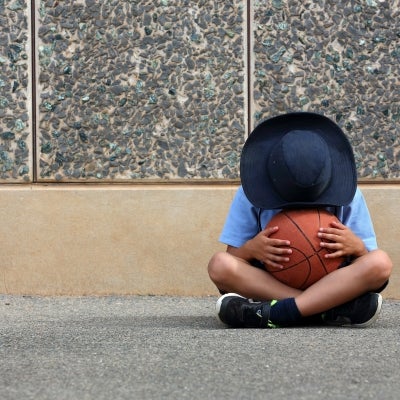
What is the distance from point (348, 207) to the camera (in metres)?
4.55

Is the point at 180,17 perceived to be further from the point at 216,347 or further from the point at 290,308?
the point at 216,347

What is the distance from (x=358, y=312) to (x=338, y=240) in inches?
12.9

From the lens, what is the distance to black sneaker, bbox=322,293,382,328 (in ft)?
14.4

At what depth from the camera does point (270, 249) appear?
14.2ft

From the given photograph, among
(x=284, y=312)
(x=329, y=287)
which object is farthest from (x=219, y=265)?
(x=329, y=287)

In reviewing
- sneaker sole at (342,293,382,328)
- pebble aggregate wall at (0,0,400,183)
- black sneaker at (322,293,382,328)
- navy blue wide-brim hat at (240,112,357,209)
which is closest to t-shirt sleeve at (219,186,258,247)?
navy blue wide-brim hat at (240,112,357,209)

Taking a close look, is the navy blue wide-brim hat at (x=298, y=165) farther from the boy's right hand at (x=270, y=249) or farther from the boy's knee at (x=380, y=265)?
the boy's knee at (x=380, y=265)

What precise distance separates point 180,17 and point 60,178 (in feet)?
3.53

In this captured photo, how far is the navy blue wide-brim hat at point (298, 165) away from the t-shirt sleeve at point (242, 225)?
11cm

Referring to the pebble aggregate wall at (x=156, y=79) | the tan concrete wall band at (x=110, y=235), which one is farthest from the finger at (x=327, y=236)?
the pebble aggregate wall at (x=156, y=79)

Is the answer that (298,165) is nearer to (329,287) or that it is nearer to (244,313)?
(329,287)

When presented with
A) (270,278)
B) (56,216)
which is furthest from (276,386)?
(56,216)

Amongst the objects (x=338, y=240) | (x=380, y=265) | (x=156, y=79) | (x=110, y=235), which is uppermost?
(x=156, y=79)

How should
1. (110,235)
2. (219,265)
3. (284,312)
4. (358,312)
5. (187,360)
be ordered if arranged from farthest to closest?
(110,235) < (219,265) < (358,312) < (284,312) < (187,360)
